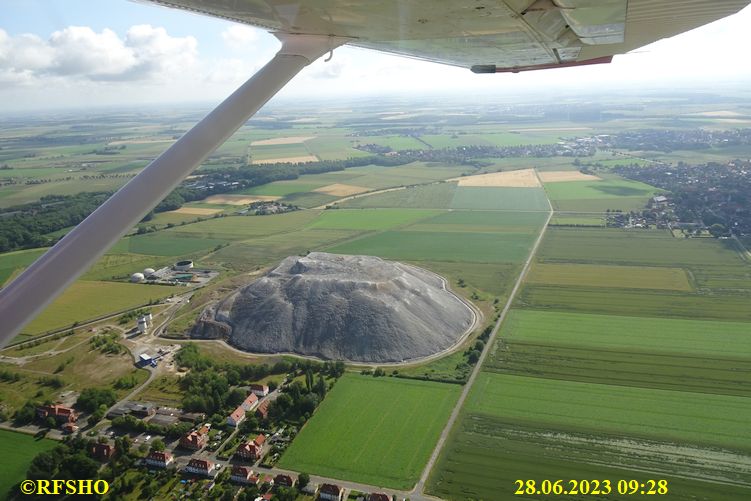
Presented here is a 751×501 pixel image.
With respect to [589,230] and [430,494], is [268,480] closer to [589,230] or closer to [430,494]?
[430,494]

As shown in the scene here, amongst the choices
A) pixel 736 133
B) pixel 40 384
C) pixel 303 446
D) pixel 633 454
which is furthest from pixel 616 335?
pixel 736 133

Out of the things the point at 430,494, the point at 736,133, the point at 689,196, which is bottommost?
the point at 430,494

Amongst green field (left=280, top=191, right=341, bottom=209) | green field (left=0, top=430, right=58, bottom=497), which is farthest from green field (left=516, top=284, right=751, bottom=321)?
green field (left=280, top=191, right=341, bottom=209)

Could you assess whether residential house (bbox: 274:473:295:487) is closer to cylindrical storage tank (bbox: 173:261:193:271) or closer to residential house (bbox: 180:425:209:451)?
residential house (bbox: 180:425:209:451)

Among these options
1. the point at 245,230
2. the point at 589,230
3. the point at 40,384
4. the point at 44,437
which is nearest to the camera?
the point at 44,437

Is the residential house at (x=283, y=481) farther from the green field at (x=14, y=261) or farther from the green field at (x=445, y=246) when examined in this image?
the green field at (x=14, y=261)

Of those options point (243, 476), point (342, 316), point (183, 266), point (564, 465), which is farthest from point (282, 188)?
point (564, 465)
